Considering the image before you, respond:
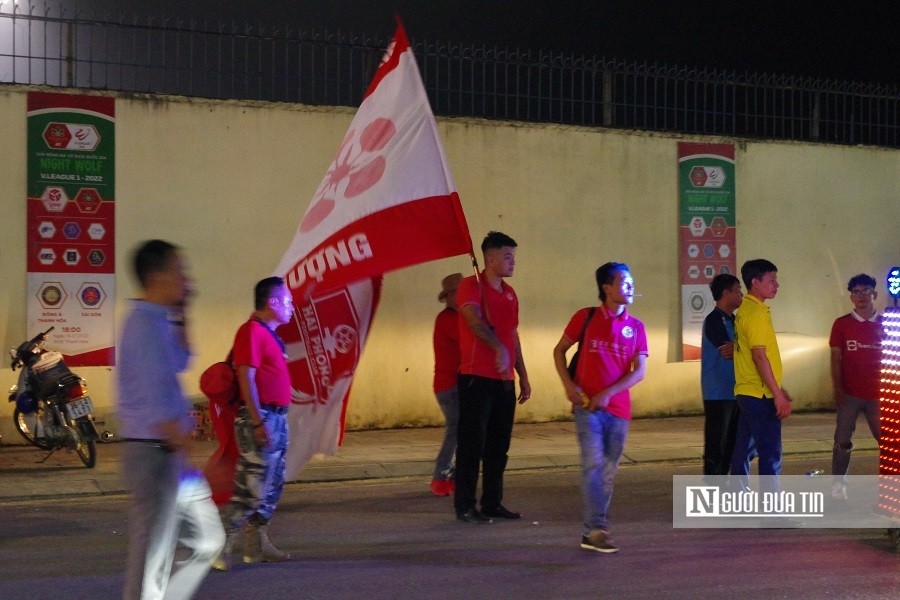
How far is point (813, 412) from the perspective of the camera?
1576 cm

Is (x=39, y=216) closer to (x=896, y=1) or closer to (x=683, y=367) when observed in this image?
(x=683, y=367)

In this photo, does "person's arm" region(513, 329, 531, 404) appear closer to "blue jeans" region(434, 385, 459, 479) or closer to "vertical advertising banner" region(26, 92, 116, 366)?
"blue jeans" region(434, 385, 459, 479)

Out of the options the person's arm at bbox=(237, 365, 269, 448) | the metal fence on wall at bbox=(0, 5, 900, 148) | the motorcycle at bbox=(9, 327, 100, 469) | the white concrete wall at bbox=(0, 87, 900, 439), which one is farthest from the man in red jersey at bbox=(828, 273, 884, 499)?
the motorcycle at bbox=(9, 327, 100, 469)

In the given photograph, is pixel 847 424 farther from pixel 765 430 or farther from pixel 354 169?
pixel 354 169

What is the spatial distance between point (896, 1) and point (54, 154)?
1605cm

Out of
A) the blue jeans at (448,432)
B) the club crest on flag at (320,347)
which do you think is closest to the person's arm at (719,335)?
the blue jeans at (448,432)

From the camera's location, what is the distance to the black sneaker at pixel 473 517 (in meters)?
8.30

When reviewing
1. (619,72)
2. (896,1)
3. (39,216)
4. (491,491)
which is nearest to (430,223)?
(491,491)

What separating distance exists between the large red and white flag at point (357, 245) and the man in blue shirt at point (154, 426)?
11.0 ft

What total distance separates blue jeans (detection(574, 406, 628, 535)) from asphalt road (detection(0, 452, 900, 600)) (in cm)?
28

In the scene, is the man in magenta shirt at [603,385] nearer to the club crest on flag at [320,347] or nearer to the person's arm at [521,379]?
the person's arm at [521,379]

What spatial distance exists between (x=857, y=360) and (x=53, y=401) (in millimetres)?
7155

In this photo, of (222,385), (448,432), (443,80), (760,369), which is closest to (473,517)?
(448,432)

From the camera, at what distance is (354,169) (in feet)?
28.0
